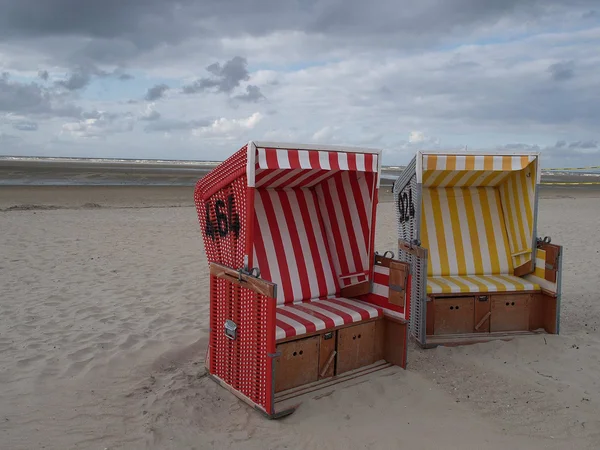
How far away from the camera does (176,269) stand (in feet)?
29.5

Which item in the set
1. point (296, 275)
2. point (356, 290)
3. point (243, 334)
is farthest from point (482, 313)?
point (243, 334)

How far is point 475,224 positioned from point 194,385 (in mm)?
3991

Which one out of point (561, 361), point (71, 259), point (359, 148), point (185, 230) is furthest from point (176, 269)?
point (561, 361)

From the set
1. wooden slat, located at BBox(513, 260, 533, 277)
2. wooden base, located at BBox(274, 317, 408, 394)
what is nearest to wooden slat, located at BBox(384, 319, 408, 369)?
wooden base, located at BBox(274, 317, 408, 394)

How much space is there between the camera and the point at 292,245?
557cm

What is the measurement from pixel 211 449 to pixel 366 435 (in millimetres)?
1104

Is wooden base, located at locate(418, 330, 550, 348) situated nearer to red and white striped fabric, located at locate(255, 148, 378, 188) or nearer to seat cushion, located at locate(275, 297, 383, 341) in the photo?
seat cushion, located at locate(275, 297, 383, 341)

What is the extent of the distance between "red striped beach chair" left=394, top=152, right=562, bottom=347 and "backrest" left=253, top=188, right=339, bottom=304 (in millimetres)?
959

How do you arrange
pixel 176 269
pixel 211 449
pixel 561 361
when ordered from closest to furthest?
pixel 211 449 < pixel 561 361 < pixel 176 269

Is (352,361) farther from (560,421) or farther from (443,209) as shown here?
(443,209)

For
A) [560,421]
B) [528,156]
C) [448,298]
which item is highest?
[528,156]

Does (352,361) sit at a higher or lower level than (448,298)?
lower

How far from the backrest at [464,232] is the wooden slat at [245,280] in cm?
287

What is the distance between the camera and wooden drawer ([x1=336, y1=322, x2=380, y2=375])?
4.86 metres
